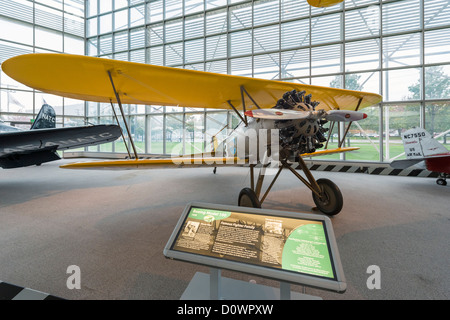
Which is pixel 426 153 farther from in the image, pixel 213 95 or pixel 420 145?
pixel 213 95

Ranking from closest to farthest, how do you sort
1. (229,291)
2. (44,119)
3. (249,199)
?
(229,291) → (249,199) → (44,119)

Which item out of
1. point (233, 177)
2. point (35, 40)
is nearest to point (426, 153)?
point (233, 177)

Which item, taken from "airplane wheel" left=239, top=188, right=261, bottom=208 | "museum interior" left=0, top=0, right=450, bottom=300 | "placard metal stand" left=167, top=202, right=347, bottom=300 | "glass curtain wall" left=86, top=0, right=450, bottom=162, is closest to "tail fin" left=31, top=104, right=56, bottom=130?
"museum interior" left=0, top=0, right=450, bottom=300

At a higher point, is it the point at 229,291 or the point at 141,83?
the point at 141,83

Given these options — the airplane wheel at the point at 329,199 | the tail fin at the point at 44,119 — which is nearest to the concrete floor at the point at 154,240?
the airplane wheel at the point at 329,199

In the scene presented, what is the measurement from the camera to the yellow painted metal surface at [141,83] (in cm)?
228

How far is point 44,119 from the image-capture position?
7.62m

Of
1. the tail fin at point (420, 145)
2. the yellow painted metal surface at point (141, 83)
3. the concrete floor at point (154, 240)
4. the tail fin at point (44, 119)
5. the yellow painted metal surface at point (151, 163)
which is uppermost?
the tail fin at point (44, 119)

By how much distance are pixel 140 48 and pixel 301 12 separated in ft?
28.4

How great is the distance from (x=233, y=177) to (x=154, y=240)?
15.1ft

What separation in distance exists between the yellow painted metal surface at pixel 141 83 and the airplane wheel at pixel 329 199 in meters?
1.61

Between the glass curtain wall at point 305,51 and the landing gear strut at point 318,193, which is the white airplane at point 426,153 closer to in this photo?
the glass curtain wall at point 305,51

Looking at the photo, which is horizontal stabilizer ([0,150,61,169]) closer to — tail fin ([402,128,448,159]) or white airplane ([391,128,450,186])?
white airplane ([391,128,450,186])
